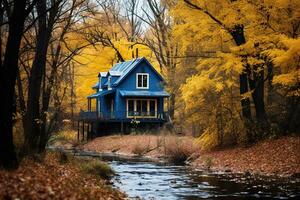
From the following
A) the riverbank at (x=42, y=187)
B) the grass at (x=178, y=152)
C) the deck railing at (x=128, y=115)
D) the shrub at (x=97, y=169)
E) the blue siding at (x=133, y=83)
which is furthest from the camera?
the blue siding at (x=133, y=83)

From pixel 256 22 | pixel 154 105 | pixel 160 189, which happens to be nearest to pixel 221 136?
pixel 256 22

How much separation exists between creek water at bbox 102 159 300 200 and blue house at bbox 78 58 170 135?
105ft

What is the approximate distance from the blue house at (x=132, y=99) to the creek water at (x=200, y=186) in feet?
105

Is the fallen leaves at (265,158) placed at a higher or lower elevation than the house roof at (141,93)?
lower

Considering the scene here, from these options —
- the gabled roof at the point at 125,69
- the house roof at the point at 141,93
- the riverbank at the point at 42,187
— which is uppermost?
the gabled roof at the point at 125,69

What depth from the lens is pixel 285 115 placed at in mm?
25984

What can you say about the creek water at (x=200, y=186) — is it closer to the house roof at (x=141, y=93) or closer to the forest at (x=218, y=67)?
the forest at (x=218, y=67)

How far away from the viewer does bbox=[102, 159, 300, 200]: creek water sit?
15492mm

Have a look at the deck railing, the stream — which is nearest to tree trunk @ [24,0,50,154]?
the stream

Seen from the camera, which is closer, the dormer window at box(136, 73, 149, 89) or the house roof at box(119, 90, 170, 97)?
the house roof at box(119, 90, 170, 97)

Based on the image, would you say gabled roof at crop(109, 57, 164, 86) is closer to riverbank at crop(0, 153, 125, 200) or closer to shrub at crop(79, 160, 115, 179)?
shrub at crop(79, 160, 115, 179)

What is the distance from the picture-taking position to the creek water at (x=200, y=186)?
15.5m

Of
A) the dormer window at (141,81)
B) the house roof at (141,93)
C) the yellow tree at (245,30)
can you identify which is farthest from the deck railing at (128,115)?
the yellow tree at (245,30)

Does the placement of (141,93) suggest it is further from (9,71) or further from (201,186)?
(9,71)
